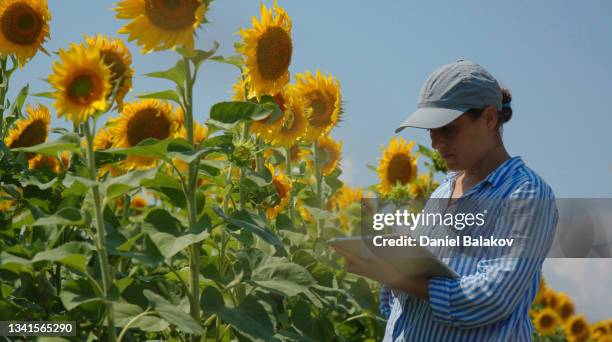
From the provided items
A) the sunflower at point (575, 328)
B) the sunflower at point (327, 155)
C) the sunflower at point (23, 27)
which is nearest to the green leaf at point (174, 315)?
the sunflower at point (23, 27)

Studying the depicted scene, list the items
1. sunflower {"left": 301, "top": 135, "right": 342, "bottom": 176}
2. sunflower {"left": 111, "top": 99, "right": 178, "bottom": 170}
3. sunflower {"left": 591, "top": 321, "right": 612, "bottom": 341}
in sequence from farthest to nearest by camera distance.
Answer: sunflower {"left": 591, "top": 321, "right": 612, "bottom": 341}, sunflower {"left": 301, "top": 135, "right": 342, "bottom": 176}, sunflower {"left": 111, "top": 99, "right": 178, "bottom": 170}

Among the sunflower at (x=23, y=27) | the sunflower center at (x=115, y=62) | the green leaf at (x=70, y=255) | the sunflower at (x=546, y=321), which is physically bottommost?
the sunflower at (x=546, y=321)

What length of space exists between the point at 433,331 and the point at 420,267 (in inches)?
9.9

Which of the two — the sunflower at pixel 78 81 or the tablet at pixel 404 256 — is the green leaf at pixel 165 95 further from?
the tablet at pixel 404 256

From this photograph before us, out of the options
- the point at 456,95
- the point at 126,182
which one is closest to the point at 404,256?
the point at 456,95

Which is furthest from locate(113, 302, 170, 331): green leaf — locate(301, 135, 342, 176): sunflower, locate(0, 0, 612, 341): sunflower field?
locate(301, 135, 342, 176): sunflower

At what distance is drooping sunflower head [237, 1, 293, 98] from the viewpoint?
3258 millimetres

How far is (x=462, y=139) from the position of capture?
252 centimetres

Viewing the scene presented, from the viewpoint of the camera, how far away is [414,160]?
573 cm

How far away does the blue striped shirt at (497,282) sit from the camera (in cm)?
235

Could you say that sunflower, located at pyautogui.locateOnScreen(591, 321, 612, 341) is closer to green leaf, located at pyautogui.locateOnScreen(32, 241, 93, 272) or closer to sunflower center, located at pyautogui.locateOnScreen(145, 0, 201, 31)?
sunflower center, located at pyautogui.locateOnScreen(145, 0, 201, 31)

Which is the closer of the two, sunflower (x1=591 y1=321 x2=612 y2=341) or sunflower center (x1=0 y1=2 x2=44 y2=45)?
sunflower center (x1=0 y1=2 x2=44 y2=45)

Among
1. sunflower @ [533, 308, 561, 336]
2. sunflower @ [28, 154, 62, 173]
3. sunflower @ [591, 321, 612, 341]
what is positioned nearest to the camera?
sunflower @ [28, 154, 62, 173]

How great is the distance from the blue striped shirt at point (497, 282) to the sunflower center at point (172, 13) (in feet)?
3.41
